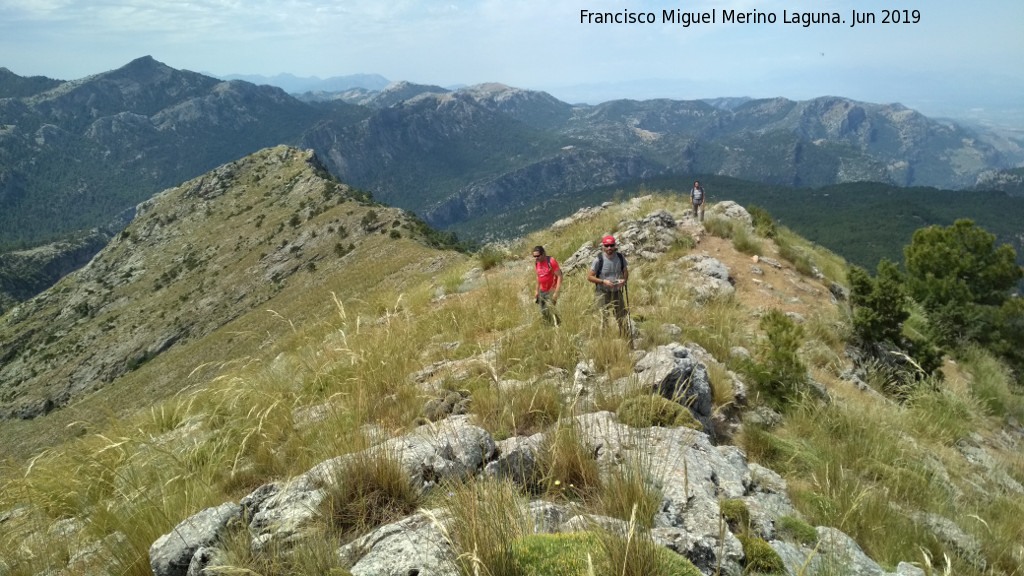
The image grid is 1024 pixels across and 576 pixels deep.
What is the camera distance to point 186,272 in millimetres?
67188

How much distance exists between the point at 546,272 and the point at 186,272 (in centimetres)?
7429

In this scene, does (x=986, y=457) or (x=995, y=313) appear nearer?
(x=986, y=457)

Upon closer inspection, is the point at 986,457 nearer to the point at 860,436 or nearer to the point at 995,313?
the point at 860,436

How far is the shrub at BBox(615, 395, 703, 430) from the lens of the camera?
4.28 metres

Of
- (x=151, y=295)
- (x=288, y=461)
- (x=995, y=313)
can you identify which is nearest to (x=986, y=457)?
(x=288, y=461)

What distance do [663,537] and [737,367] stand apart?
498 centimetres

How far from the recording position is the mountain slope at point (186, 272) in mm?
51875

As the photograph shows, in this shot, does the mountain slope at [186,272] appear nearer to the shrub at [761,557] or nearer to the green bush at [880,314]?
the green bush at [880,314]

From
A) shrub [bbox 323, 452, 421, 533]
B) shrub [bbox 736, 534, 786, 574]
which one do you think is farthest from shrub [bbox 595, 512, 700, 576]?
shrub [bbox 323, 452, 421, 533]

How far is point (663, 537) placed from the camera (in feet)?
9.15

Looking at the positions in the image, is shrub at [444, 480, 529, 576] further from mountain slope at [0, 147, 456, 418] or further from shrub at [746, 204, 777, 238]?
mountain slope at [0, 147, 456, 418]

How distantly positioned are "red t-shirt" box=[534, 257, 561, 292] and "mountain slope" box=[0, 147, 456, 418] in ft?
135

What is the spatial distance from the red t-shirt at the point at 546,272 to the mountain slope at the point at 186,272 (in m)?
41.2

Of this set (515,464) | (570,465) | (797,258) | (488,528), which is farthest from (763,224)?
(488,528)
